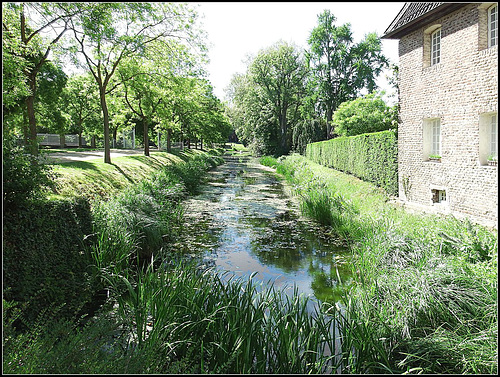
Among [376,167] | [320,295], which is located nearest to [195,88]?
[376,167]

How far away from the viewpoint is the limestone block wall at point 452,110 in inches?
379

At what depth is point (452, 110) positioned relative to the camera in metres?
10.8

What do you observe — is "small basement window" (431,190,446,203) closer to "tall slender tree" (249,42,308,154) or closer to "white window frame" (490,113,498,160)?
"white window frame" (490,113,498,160)

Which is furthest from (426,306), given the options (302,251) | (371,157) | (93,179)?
(371,157)

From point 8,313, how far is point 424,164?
12.5m

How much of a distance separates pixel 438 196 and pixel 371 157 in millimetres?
4938

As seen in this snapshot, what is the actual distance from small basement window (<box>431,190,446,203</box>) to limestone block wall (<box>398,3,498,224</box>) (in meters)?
0.07

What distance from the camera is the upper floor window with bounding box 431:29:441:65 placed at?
11.9 metres

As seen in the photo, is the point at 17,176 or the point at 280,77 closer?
the point at 17,176

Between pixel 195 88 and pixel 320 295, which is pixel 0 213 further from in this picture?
pixel 195 88

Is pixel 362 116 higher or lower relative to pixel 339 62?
lower

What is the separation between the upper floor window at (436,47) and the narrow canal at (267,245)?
709cm

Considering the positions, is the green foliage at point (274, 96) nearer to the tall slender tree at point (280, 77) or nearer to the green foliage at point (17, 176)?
the tall slender tree at point (280, 77)

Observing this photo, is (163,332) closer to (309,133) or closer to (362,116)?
(362,116)
